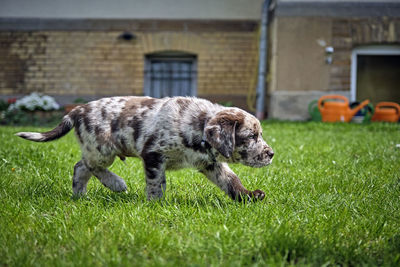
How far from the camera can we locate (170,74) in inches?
502

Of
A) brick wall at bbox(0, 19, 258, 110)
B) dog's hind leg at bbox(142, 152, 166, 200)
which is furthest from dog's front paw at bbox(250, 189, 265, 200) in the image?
brick wall at bbox(0, 19, 258, 110)

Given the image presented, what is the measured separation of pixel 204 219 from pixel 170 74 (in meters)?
10.5

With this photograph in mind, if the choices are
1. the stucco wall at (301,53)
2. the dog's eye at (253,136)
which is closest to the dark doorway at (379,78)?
the stucco wall at (301,53)

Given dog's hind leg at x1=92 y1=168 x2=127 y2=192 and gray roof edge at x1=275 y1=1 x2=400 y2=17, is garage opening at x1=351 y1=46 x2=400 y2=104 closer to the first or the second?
gray roof edge at x1=275 y1=1 x2=400 y2=17

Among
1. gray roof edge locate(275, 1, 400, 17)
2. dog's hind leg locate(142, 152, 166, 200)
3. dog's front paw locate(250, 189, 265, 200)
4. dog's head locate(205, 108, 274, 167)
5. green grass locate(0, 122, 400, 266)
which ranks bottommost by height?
green grass locate(0, 122, 400, 266)

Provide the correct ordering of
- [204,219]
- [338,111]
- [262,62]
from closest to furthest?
1. [204,219]
2. [338,111]
3. [262,62]

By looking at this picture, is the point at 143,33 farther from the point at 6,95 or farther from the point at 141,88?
the point at 6,95

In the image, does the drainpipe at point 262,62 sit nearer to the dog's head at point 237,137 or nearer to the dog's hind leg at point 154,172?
the dog's head at point 237,137

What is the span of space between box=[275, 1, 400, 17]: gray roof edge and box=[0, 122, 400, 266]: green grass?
6.93m

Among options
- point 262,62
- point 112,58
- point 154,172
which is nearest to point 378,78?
point 262,62

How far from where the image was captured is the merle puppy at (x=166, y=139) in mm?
3006

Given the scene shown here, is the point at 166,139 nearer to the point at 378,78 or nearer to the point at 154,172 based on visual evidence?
the point at 154,172

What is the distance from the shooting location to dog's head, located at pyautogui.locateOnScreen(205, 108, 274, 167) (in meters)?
2.87

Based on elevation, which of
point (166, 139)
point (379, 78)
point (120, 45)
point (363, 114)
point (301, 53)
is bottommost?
point (166, 139)
